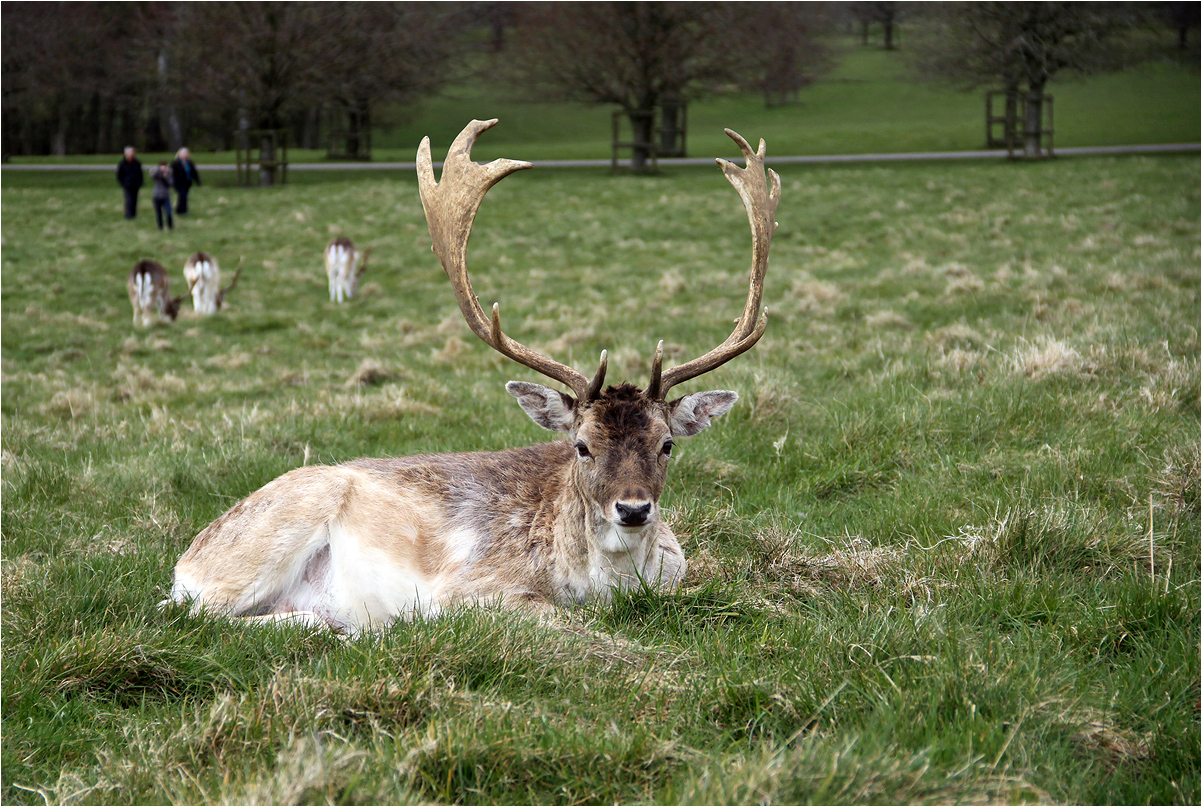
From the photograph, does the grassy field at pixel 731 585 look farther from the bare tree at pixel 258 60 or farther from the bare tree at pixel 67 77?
the bare tree at pixel 67 77

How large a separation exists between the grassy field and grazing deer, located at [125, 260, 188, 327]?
8.24 feet

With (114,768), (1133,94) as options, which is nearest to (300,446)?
(114,768)

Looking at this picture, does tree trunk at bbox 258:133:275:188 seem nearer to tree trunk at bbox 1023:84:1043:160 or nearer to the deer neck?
tree trunk at bbox 1023:84:1043:160

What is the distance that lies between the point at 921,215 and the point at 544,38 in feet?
71.5

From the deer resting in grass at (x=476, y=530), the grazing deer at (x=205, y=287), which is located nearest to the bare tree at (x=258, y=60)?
the grazing deer at (x=205, y=287)

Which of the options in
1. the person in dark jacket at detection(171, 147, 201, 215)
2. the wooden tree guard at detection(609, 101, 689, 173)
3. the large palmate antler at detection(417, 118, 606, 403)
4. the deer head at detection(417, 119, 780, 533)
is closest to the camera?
the deer head at detection(417, 119, 780, 533)

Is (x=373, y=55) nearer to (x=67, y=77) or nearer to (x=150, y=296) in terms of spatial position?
(x=67, y=77)

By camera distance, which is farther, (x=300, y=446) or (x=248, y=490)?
(x=300, y=446)

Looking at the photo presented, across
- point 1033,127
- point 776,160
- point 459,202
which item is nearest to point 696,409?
point 459,202

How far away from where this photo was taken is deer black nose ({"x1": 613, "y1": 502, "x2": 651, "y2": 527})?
3.90 m

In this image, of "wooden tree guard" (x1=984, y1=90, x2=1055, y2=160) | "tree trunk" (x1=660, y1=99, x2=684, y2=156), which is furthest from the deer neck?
"tree trunk" (x1=660, y1=99, x2=684, y2=156)

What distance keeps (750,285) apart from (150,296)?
13.8m

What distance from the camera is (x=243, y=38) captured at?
36594 millimetres

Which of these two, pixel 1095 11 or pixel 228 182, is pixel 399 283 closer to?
pixel 228 182
